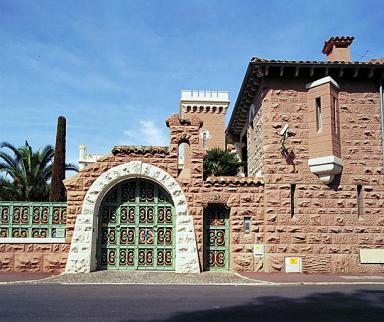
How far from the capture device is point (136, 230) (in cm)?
1329

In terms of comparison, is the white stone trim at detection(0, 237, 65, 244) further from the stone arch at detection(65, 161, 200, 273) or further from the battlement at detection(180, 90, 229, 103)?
the battlement at detection(180, 90, 229, 103)

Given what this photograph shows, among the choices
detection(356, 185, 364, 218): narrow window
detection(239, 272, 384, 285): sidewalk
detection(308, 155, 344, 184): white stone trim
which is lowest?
detection(239, 272, 384, 285): sidewalk

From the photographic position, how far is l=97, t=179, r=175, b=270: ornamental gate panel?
43.3 feet

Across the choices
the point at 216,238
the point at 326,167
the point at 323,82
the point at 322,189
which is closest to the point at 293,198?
the point at 322,189

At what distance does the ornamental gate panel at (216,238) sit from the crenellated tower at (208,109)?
97.6ft

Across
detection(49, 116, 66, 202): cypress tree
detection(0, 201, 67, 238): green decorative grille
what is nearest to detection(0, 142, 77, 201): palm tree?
detection(49, 116, 66, 202): cypress tree

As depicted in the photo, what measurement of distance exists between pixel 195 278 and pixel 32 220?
5526 mm

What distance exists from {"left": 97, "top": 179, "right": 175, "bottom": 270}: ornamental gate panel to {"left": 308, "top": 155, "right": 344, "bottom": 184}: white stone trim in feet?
15.8

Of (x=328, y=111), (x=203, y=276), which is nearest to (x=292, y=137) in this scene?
(x=328, y=111)

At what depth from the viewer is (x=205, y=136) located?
141 feet

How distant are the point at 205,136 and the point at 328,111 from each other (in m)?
29.7

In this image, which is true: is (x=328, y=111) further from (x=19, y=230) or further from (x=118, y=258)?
(x=19, y=230)

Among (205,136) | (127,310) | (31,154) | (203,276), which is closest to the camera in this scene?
(127,310)

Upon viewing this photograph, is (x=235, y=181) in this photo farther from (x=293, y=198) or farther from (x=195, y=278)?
(x=195, y=278)
